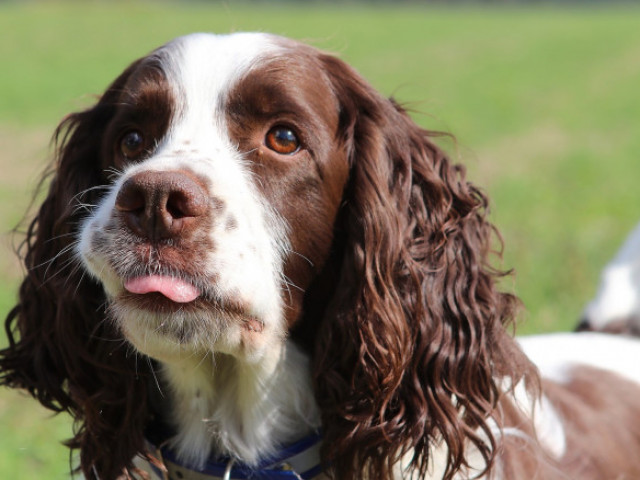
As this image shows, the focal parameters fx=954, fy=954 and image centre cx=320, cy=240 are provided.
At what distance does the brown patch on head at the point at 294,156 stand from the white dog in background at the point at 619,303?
6.11ft

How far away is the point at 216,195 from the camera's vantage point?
8.82 feet

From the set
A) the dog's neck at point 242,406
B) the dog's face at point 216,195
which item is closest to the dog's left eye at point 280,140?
the dog's face at point 216,195

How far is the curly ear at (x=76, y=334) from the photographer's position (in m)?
3.21

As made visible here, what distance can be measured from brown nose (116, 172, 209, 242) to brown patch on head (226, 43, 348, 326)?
37 cm

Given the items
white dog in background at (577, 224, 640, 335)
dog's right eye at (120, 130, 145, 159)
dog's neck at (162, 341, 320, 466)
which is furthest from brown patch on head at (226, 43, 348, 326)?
white dog in background at (577, 224, 640, 335)

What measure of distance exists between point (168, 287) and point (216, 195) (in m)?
0.29

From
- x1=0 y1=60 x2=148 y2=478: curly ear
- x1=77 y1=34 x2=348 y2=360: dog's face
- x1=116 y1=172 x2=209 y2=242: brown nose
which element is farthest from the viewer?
x1=0 y1=60 x2=148 y2=478: curly ear

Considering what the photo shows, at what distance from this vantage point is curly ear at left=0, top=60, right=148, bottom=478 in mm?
3211

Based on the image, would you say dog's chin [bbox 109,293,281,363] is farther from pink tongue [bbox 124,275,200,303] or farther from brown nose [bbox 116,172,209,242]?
brown nose [bbox 116,172,209,242]

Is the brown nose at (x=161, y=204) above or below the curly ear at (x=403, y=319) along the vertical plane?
above

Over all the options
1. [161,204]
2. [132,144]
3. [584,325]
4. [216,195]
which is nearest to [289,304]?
[216,195]

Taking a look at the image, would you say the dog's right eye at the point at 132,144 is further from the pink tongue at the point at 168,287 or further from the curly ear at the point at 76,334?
the pink tongue at the point at 168,287

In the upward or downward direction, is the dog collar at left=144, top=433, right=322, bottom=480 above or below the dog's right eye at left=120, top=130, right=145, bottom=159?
below

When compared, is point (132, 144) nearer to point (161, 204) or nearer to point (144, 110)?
point (144, 110)
